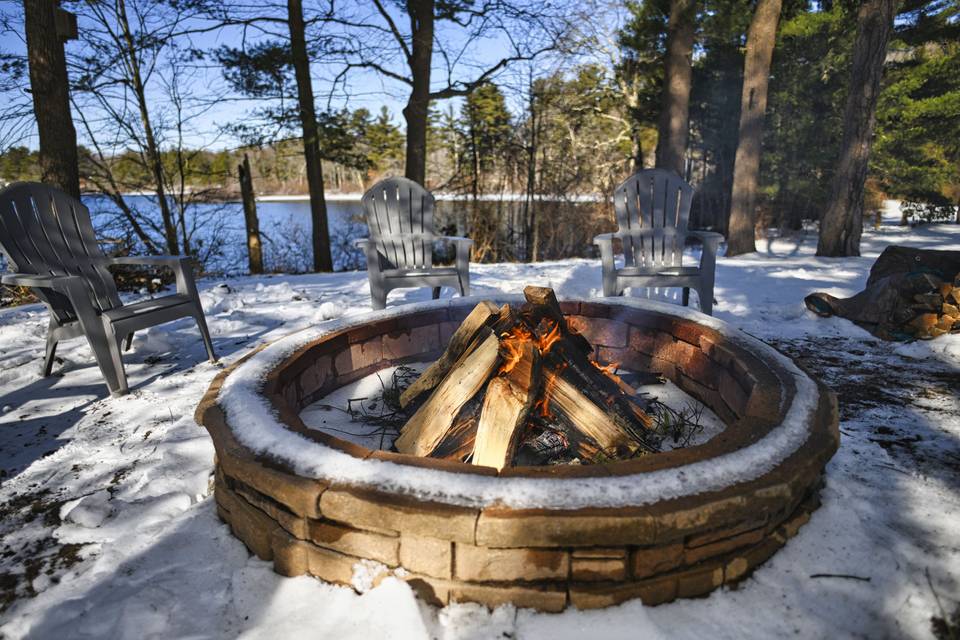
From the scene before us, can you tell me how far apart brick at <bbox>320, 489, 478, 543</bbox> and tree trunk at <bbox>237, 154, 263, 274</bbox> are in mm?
7432

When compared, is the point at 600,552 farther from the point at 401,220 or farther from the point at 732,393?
the point at 401,220

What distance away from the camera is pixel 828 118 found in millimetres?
10664

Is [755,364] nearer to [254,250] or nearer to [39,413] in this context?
[39,413]

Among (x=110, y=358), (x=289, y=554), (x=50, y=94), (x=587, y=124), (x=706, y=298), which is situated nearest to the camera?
(x=289, y=554)

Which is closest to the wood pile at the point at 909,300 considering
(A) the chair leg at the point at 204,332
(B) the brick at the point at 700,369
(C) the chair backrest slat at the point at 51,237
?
(B) the brick at the point at 700,369

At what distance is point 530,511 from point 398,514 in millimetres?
298

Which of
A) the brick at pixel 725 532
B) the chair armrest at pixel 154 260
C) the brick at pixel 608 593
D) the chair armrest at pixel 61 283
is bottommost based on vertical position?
the brick at pixel 608 593

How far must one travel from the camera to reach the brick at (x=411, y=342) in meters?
2.62

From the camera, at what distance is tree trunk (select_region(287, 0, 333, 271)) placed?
21.9 ft

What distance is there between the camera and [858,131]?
6.02m

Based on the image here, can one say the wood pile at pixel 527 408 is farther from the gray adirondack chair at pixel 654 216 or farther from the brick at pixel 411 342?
the gray adirondack chair at pixel 654 216

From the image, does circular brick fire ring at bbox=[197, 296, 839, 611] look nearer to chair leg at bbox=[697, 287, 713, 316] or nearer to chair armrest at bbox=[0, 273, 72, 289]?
chair armrest at bbox=[0, 273, 72, 289]

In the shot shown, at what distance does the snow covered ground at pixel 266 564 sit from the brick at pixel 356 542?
0.07 m

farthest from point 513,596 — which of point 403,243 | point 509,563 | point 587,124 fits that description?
point 587,124
